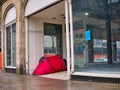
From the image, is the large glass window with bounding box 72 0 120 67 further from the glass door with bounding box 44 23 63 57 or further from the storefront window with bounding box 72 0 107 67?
the glass door with bounding box 44 23 63 57

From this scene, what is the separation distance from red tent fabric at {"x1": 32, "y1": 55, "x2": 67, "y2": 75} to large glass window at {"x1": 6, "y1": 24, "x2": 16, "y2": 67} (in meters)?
2.75

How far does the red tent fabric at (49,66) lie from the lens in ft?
40.8

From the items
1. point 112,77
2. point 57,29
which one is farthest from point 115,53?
point 57,29

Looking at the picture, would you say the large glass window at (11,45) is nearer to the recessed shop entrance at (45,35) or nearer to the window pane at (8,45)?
the window pane at (8,45)

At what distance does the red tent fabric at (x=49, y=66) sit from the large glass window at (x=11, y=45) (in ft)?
9.02

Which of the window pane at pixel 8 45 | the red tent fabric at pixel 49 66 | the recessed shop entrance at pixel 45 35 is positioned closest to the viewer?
the red tent fabric at pixel 49 66

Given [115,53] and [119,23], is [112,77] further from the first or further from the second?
[119,23]

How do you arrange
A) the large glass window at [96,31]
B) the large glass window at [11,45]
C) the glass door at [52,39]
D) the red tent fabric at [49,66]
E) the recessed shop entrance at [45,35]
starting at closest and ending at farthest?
the large glass window at [96,31]
the red tent fabric at [49,66]
the recessed shop entrance at [45,35]
the glass door at [52,39]
the large glass window at [11,45]

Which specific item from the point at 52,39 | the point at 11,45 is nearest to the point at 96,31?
the point at 52,39

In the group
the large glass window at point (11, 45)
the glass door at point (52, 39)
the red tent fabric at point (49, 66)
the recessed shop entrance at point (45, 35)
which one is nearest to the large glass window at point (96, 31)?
the recessed shop entrance at point (45, 35)

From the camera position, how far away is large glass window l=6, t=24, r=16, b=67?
14969 millimetres

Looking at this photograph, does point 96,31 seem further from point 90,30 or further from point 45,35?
point 45,35

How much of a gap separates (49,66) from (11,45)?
4.07m

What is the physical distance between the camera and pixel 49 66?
1253 cm
